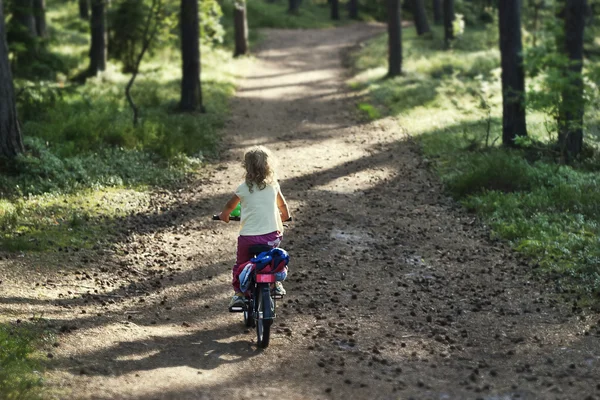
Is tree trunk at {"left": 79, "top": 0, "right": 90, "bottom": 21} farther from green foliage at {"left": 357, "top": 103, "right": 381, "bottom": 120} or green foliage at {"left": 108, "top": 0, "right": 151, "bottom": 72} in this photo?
green foliage at {"left": 357, "top": 103, "right": 381, "bottom": 120}

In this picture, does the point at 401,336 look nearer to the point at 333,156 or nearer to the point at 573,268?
the point at 573,268

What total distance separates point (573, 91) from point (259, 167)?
31.3ft

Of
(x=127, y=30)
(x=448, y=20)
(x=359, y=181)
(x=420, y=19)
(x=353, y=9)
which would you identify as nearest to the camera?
(x=359, y=181)

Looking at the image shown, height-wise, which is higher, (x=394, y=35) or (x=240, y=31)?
(x=240, y=31)

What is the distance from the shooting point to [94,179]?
43.0 feet

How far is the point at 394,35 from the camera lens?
27328 mm

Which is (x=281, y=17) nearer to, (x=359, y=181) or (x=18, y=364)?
(x=359, y=181)

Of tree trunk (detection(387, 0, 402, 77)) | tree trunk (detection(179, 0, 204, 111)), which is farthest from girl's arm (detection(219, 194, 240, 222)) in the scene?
tree trunk (detection(387, 0, 402, 77))

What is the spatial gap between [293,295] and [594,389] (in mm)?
3850

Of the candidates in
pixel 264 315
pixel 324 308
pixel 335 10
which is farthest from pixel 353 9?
pixel 264 315

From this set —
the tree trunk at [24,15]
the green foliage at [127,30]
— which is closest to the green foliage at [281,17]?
the green foliage at [127,30]

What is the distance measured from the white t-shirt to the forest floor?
119 cm

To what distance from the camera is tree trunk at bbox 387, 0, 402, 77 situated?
2731 centimetres

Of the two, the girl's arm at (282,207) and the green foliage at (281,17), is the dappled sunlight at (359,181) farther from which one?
the green foliage at (281,17)
